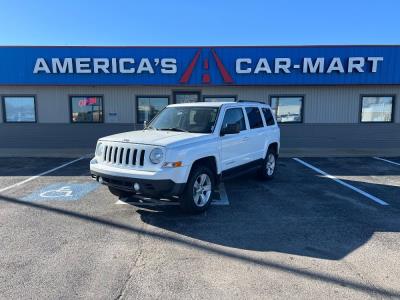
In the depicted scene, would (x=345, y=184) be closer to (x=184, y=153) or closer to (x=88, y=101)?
(x=184, y=153)

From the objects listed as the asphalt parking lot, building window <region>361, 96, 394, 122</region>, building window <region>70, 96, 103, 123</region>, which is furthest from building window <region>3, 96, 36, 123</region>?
building window <region>361, 96, 394, 122</region>

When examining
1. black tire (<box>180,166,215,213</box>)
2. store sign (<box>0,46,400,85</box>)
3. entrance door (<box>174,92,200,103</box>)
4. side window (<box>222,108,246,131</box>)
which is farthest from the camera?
entrance door (<box>174,92,200,103</box>)

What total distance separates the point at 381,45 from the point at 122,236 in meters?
13.9

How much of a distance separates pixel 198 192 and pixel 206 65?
9.18 meters

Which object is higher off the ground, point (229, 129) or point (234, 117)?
point (234, 117)

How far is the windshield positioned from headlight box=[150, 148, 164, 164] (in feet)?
3.94

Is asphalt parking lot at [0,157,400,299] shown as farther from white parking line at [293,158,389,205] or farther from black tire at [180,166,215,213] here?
black tire at [180,166,215,213]

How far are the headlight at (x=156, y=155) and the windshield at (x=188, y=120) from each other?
1.20m

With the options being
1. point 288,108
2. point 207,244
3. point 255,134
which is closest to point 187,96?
point 288,108

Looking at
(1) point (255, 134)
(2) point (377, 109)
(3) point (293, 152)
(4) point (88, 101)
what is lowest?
(3) point (293, 152)

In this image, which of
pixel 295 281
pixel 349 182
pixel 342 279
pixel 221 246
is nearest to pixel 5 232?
pixel 221 246

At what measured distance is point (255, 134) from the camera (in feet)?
24.4

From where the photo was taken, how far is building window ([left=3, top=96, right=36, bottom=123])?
1484 cm

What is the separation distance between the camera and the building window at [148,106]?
14.7 m
